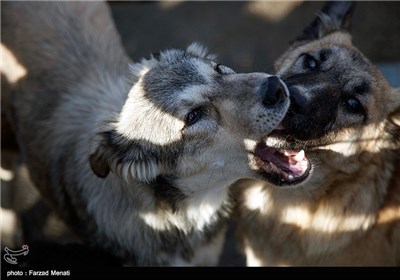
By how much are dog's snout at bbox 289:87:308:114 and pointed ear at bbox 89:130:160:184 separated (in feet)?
2.77

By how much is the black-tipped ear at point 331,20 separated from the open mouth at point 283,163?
3.19ft

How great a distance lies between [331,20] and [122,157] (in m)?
1.74

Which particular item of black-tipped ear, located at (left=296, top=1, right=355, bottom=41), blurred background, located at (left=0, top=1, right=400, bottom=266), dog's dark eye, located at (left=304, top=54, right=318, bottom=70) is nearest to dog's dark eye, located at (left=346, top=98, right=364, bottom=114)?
dog's dark eye, located at (left=304, top=54, right=318, bottom=70)

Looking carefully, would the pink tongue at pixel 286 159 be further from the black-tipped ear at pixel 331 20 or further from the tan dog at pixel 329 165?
the black-tipped ear at pixel 331 20

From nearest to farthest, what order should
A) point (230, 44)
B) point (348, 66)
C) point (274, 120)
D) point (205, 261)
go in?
1. point (274, 120)
2. point (348, 66)
3. point (205, 261)
4. point (230, 44)

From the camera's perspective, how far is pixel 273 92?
2783 millimetres

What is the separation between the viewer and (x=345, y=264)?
345 centimetres

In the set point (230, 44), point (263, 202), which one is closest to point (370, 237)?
point (263, 202)

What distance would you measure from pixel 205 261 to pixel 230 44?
7.24 feet

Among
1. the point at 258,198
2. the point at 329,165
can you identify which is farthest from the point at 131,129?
the point at 329,165

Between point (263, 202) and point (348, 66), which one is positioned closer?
point (348, 66)

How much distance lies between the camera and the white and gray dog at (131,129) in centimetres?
290

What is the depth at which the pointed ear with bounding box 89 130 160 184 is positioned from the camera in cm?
293

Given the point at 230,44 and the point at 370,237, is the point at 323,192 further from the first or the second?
the point at 230,44
